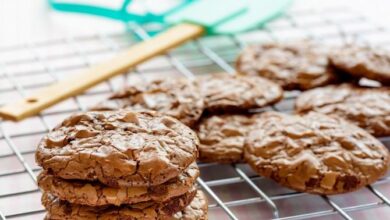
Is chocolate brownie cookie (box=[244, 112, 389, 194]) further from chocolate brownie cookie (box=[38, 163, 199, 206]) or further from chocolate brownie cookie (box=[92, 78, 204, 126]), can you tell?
chocolate brownie cookie (box=[38, 163, 199, 206])

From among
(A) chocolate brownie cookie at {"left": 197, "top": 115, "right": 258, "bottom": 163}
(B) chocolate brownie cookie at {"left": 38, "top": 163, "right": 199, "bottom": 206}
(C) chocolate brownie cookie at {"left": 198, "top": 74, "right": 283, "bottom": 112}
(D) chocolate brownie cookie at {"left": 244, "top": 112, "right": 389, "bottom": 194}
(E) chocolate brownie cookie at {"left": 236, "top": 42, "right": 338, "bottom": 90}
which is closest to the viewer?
(B) chocolate brownie cookie at {"left": 38, "top": 163, "right": 199, "bottom": 206}

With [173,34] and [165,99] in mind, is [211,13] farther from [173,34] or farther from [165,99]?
[165,99]

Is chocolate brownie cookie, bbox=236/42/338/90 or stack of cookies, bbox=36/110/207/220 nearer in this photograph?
stack of cookies, bbox=36/110/207/220

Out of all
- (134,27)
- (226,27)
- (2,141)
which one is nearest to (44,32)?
(134,27)

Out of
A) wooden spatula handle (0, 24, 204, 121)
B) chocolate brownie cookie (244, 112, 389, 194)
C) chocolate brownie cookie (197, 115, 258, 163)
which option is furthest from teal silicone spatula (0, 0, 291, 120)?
chocolate brownie cookie (244, 112, 389, 194)

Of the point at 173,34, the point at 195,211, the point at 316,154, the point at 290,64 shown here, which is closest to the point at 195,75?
the point at 173,34

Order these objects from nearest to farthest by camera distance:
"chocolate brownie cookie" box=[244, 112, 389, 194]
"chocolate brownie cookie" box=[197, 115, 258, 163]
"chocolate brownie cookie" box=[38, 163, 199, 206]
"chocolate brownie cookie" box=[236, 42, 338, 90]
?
"chocolate brownie cookie" box=[38, 163, 199, 206]
"chocolate brownie cookie" box=[244, 112, 389, 194]
"chocolate brownie cookie" box=[197, 115, 258, 163]
"chocolate brownie cookie" box=[236, 42, 338, 90]

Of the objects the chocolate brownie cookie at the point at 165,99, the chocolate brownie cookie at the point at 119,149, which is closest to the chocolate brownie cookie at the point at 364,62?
the chocolate brownie cookie at the point at 165,99
